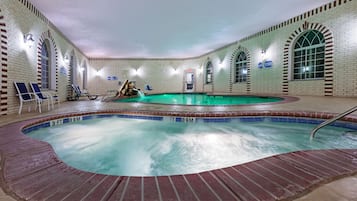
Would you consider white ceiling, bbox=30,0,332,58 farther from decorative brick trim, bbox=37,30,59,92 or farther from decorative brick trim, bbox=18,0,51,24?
decorative brick trim, bbox=37,30,59,92

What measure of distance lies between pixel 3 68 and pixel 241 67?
10.6 metres

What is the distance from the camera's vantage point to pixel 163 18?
23.1 feet

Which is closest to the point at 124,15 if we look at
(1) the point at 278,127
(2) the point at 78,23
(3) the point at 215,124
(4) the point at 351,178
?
(2) the point at 78,23

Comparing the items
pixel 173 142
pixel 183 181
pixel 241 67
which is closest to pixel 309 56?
pixel 241 67

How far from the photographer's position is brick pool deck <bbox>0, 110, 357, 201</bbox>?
1108 mm

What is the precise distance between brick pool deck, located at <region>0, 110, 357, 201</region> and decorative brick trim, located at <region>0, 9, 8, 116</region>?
11.0ft

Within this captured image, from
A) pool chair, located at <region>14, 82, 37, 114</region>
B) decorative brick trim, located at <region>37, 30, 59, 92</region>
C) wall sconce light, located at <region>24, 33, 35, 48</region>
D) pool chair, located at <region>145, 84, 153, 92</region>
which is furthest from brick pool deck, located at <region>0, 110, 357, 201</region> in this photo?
pool chair, located at <region>145, 84, 153, 92</region>

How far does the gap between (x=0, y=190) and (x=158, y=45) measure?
10.8m

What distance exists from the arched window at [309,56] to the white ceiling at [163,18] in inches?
46.8

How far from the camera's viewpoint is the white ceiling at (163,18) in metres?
5.79

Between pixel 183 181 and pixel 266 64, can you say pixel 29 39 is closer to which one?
pixel 183 181

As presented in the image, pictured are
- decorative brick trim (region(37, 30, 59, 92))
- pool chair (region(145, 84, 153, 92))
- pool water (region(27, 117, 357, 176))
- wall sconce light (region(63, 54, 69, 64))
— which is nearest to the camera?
pool water (region(27, 117, 357, 176))

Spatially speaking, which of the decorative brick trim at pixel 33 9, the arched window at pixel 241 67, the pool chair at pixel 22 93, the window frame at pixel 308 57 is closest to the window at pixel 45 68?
the decorative brick trim at pixel 33 9

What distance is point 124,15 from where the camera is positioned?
261 inches
